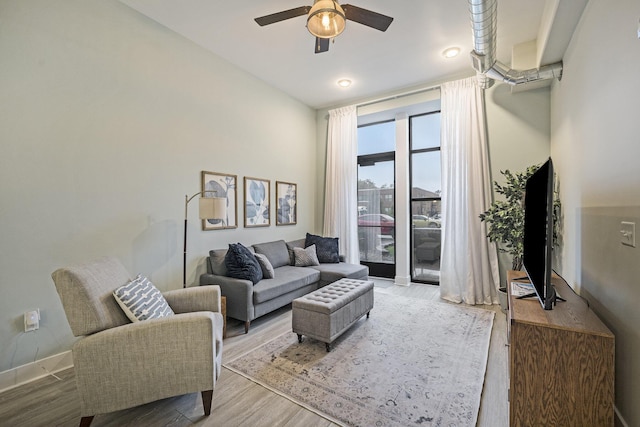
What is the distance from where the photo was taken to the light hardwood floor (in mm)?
1723

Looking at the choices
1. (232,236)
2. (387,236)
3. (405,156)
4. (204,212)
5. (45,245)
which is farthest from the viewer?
(387,236)

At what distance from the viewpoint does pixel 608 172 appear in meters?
1.74

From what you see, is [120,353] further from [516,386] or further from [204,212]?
[516,386]

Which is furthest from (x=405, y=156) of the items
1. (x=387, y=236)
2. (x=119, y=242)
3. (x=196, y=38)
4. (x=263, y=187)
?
(x=119, y=242)

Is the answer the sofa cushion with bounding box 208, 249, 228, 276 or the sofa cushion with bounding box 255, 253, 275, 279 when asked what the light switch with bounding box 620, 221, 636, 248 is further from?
the sofa cushion with bounding box 208, 249, 228, 276

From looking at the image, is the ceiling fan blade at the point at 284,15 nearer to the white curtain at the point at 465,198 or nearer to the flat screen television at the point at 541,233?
the flat screen television at the point at 541,233

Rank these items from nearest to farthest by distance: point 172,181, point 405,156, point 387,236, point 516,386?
1. point 516,386
2. point 172,181
3. point 405,156
4. point 387,236

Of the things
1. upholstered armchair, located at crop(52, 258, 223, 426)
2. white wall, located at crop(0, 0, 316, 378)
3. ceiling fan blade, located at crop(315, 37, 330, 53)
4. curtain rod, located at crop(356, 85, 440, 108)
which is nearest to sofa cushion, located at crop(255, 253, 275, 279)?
white wall, located at crop(0, 0, 316, 378)

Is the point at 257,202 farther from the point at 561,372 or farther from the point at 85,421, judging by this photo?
the point at 561,372

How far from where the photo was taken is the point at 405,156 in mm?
4762

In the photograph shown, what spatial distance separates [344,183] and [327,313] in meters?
2.95

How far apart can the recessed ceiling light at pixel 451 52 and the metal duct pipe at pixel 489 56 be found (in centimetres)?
42

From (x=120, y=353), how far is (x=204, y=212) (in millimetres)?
1591

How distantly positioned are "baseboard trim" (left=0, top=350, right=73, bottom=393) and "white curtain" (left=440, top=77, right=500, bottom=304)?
4263 millimetres
